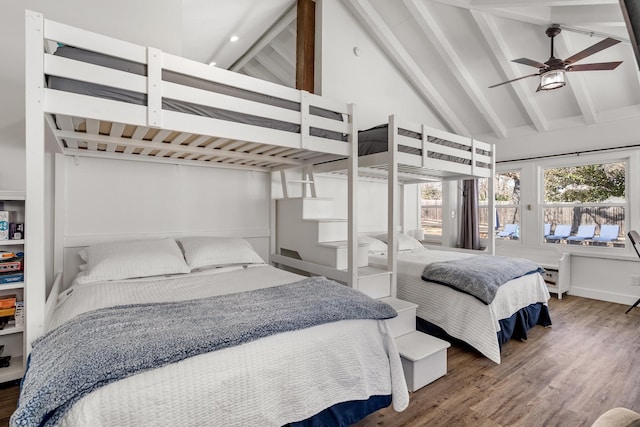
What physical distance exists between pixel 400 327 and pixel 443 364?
0.37 m

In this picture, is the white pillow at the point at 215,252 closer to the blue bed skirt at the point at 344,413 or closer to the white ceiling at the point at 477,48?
the blue bed skirt at the point at 344,413

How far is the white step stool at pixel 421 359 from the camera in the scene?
2158mm

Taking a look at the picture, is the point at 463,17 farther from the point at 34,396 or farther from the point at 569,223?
the point at 34,396

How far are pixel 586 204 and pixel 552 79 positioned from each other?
7.15 ft

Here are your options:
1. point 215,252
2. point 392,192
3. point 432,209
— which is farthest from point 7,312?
point 432,209

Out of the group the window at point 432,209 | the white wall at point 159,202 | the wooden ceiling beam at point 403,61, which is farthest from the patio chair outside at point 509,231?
the white wall at point 159,202

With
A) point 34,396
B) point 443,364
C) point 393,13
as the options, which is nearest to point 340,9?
point 393,13

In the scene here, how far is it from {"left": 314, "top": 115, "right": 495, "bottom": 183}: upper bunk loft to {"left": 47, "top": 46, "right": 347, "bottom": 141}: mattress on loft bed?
679 mm

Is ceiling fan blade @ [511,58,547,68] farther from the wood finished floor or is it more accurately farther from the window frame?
the wood finished floor

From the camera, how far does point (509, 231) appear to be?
525cm

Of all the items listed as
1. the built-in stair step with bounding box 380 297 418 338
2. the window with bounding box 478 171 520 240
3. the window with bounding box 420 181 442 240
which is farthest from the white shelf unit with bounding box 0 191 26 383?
the window with bounding box 478 171 520 240

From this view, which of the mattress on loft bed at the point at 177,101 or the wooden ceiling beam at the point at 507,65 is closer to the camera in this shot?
the mattress on loft bed at the point at 177,101

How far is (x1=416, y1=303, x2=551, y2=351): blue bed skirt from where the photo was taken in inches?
110

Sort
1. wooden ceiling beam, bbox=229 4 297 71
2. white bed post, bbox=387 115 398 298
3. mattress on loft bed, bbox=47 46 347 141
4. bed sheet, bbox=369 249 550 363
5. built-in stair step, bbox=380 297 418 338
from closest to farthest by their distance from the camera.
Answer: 1. mattress on loft bed, bbox=47 46 347 141
2. built-in stair step, bbox=380 297 418 338
3. bed sheet, bbox=369 249 550 363
4. white bed post, bbox=387 115 398 298
5. wooden ceiling beam, bbox=229 4 297 71
